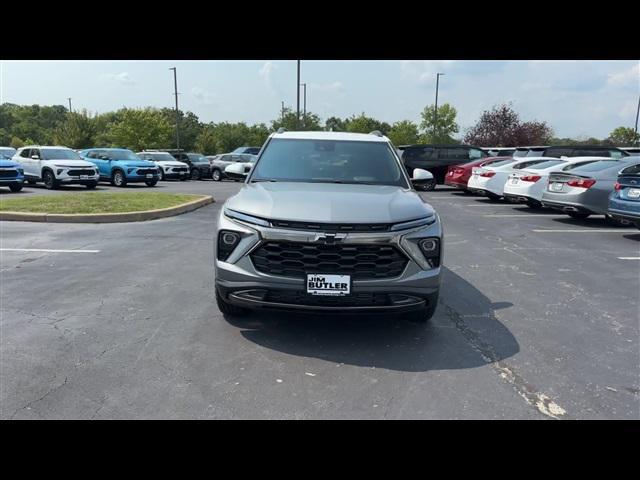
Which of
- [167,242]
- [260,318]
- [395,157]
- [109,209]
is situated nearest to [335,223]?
[260,318]

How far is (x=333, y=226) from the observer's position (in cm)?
362

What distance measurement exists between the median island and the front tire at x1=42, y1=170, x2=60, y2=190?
6549 mm

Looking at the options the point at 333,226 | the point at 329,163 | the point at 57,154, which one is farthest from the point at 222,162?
the point at 333,226

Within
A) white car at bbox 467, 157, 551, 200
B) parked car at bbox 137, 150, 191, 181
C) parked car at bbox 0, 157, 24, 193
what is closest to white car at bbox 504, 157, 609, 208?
white car at bbox 467, 157, 551, 200

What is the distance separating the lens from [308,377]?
3.38m

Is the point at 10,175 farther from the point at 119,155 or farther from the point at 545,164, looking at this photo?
the point at 545,164

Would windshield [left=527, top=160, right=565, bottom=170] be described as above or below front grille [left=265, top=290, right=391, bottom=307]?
above

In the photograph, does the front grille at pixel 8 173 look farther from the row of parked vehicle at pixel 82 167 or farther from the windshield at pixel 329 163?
the windshield at pixel 329 163

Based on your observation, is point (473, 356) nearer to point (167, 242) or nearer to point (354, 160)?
point (354, 160)

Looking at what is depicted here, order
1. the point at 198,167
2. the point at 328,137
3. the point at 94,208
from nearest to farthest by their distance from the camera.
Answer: the point at 328,137 → the point at 94,208 → the point at 198,167

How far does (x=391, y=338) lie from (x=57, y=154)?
64.7ft

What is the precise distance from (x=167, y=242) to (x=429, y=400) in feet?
20.6

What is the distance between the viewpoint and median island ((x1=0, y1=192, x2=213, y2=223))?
33.4 ft

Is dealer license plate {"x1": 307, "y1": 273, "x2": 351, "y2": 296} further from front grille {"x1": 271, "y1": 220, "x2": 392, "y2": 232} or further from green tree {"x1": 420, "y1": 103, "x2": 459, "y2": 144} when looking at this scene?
green tree {"x1": 420, "y1": 103, "x2": 459, "y2": 144}
